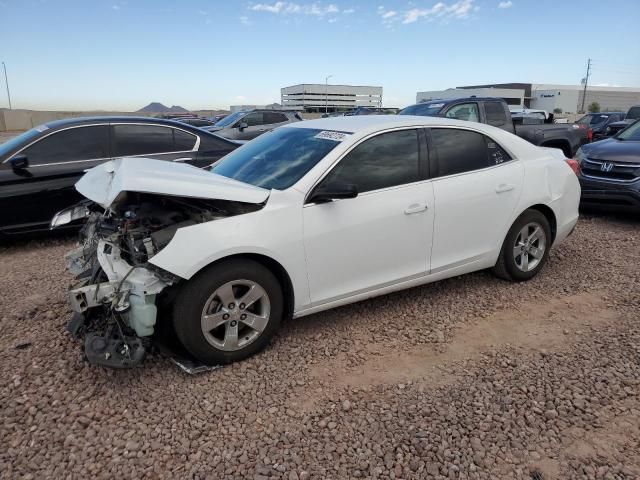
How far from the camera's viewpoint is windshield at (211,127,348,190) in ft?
11.5

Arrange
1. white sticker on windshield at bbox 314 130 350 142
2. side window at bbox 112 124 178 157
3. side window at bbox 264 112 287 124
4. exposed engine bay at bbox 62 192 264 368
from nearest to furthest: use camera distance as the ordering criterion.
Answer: exposed engine bay at bbox 62 192 264 368
white sticker on windshield at bbox 314 130 350 142
side window at bbox 112 124 178 157
side window at bbox 264 112 287 124

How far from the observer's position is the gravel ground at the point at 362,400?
238cm

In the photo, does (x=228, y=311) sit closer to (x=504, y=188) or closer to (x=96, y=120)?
(x=504, y=188)

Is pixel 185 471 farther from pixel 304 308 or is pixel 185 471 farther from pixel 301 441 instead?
pixel 304 308

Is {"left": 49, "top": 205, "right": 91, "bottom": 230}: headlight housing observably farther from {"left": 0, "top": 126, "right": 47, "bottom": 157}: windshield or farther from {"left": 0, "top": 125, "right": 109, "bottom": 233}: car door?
{"left": 0, "top": 126, "right": 47, "bottom": 157}: windshield

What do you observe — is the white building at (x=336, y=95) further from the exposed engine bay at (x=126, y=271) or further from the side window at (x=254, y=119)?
the exposed engine bay at (x=126, y=271)

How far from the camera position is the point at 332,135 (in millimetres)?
3711

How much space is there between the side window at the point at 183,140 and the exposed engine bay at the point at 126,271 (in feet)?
10.5

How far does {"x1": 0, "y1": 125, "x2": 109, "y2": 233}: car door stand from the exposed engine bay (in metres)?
2.56

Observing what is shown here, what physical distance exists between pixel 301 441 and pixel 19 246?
5.19 metres

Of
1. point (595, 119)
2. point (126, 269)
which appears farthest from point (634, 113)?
point (126, 269)

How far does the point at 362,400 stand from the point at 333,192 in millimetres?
1374

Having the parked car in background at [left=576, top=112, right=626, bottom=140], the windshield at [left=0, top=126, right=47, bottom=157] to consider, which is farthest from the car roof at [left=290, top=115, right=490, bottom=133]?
the parked car in background at [left=576, top=112, right=626, bottom=140]

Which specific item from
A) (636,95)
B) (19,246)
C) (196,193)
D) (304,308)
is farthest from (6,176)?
(636,95)
